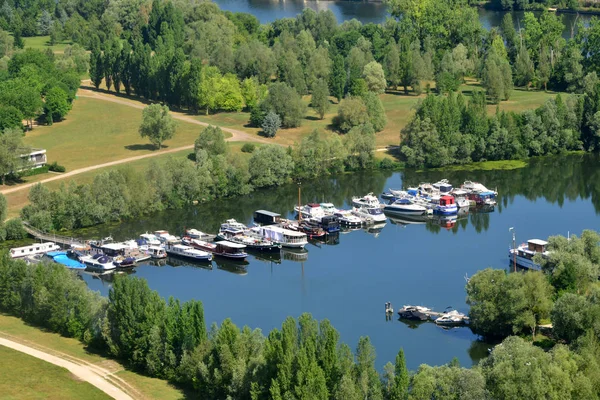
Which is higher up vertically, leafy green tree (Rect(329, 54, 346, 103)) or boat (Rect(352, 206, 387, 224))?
leafy green tree (Rect(329, 54, 346, 103))

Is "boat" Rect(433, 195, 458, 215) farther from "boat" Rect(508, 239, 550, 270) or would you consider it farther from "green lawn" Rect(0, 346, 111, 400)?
"green lawn" Rect(0, 346, 111, 400)

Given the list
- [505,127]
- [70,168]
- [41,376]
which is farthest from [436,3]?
[41,376]

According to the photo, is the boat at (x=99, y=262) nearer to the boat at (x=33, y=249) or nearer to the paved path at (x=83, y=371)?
the boat at (x=33, y=249)

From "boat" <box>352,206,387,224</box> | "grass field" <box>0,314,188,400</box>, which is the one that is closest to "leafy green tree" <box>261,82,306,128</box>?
"boat" <box>352,206,387,224</box>

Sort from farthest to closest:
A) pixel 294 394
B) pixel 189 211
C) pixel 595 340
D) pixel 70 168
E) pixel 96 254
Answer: pixel 70 168 < pixel 189 211 < pixel 96 254 < pixel 595 340 < pixel 294 394

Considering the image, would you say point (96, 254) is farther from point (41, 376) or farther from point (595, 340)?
point (595, 340)

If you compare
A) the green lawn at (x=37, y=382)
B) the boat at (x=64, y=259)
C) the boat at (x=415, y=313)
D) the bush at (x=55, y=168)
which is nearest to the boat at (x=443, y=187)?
the boat at (x=415, y=313)
